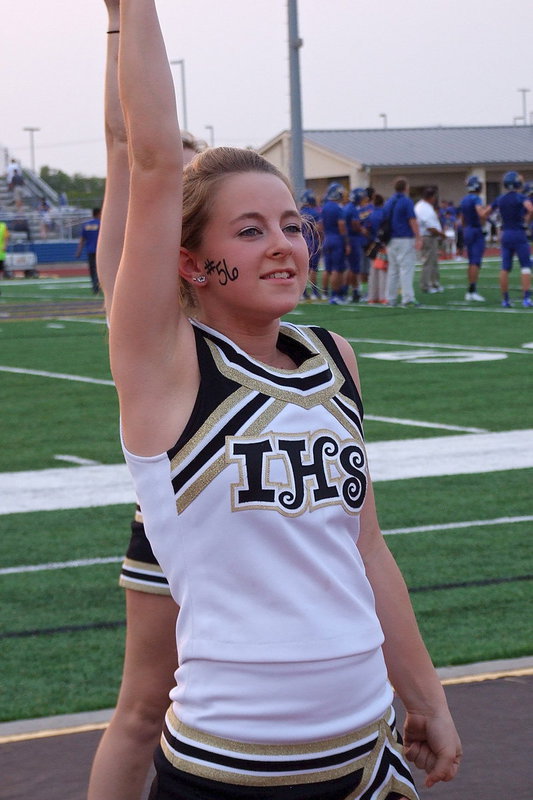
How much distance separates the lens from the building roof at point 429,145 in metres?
66.9

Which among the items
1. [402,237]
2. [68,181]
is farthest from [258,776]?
[68,181]

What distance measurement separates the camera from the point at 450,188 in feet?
225

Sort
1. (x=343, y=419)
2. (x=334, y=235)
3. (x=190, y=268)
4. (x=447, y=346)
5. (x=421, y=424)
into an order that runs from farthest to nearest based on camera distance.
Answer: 1. (x=334, y=235)
2. (x=447, y=346)
3. (x=421, y=424)
4. (x=190, y=268)
5. (x=343, y=419)

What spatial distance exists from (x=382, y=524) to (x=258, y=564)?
5.04 m

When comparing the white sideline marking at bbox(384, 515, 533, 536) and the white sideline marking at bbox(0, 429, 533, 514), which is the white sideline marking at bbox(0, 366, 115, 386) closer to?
the white sideline marking at bbox(0, 429, 533, 514)

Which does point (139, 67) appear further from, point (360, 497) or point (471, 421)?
point (471, 421)

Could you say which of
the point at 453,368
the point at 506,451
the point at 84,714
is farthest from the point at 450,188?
the point at 84,714

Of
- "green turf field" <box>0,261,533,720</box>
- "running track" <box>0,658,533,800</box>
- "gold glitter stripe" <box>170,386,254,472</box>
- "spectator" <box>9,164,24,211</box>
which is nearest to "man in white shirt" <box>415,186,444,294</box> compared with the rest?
"green turf field" <box>0,261,533,720</box>

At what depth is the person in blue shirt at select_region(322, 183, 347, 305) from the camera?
23438 mm

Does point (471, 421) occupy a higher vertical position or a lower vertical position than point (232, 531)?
lower

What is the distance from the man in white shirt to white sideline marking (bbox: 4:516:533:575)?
59.4 ft

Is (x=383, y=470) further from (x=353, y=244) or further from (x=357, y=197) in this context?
(x=357, y=197)

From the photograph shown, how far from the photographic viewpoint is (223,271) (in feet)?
7.34

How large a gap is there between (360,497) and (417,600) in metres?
3.64
